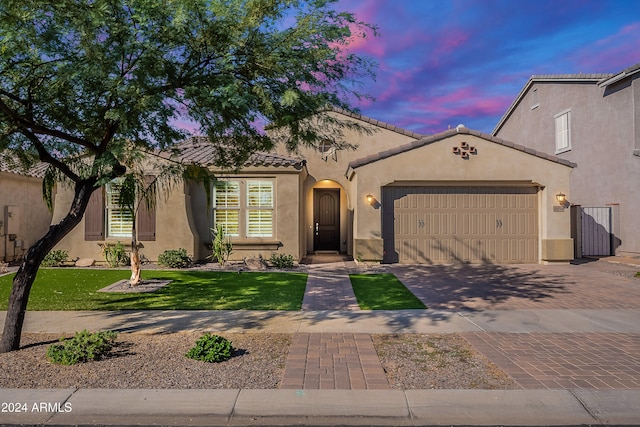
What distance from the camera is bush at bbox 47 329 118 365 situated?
4.74 meters

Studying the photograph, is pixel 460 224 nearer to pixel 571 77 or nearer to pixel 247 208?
pixel 247 208

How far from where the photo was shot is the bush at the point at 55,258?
40.8 ft

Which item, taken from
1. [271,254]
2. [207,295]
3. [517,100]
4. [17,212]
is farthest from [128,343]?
[517,100]

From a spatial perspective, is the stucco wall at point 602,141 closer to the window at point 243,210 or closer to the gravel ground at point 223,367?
the window at point 243,210

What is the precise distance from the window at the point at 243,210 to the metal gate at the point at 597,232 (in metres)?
12.2

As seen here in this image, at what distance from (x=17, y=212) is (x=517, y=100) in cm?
2370

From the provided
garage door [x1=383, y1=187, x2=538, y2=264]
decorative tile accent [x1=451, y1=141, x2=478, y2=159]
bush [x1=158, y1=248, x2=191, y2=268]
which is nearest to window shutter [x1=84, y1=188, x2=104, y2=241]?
bush [x1=158, y1=248, x2=191, y2=268]

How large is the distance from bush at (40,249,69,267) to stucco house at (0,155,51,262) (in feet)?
6.07

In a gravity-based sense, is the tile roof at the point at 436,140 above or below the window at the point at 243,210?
above

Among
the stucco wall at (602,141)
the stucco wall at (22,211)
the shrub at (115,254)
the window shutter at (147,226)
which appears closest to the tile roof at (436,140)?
the stucco wall at (602,141)

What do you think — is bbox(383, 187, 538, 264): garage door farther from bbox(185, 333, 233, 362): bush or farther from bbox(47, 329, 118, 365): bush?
bbox(47, 329, 118, 365): bush

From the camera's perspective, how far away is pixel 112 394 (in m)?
3.94

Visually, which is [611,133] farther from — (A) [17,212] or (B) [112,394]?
(A) [17,212]

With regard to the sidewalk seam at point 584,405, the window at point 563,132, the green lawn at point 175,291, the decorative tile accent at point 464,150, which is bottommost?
the sidewalk seam at point 584,405
